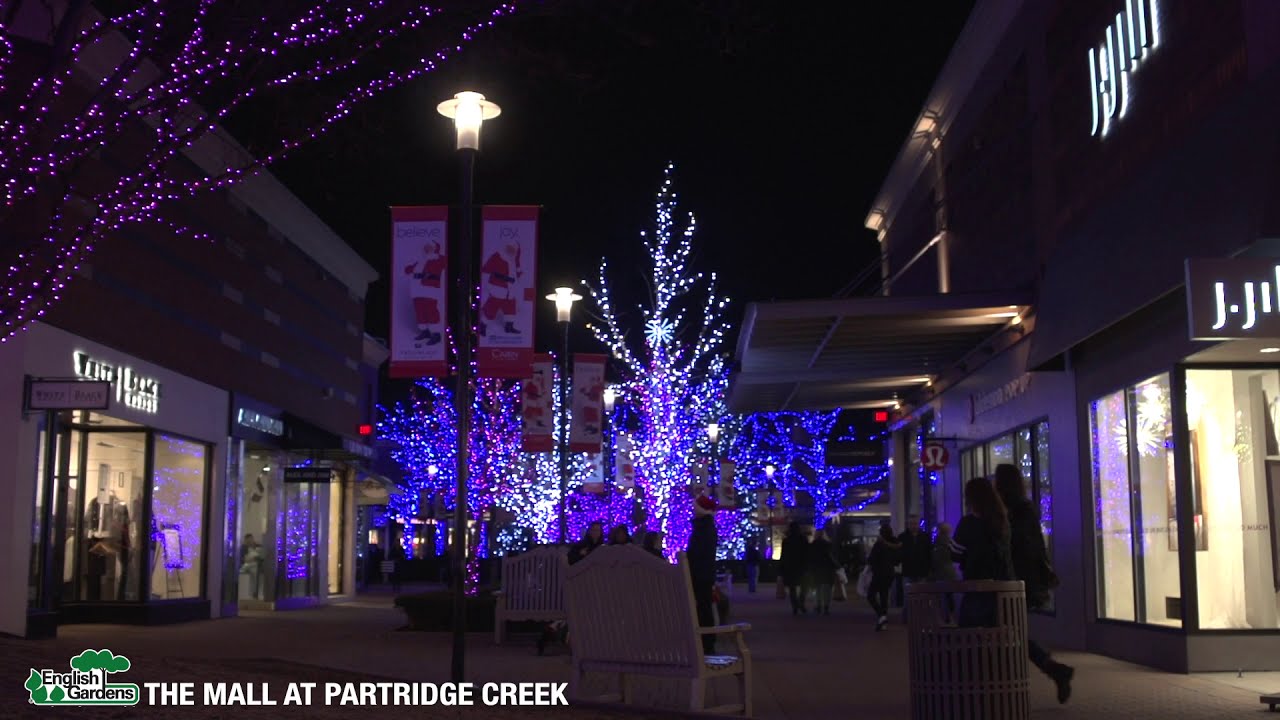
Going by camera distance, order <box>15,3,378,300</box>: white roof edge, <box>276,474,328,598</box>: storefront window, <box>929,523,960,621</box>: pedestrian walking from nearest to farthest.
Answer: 1. <box>15,3,378,300</box>: white roof edge
2. <box>929,523,960,621</box>: pedestrian walking
3. <box>276,474,328,598</box>: storefront window

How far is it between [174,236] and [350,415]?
13719 millimetres

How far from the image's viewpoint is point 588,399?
27.2 meters

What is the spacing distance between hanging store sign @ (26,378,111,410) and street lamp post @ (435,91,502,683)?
5.63m

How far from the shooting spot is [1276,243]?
34.7ft

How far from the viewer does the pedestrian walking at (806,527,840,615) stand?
2623cm

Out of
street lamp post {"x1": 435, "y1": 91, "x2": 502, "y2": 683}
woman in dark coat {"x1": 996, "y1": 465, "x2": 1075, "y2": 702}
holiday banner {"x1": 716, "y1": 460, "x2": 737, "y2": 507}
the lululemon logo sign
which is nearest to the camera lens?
woman in dark coat {"x1": 996, "y1": 465, "x2": 1075, "y2": 702}

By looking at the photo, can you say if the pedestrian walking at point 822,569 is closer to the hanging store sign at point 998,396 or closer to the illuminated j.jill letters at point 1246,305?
the hanging store sign at point 998,396

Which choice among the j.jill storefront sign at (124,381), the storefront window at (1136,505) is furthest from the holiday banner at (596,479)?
the storefront window at (1136,505)

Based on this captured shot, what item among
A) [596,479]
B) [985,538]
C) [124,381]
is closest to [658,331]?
[596,479]

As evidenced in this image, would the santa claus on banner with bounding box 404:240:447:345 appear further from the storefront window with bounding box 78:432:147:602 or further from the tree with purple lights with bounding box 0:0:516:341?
the storefront window with bounding box 78:432:147:602

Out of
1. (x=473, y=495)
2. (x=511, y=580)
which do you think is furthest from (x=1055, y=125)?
(x=473, y=495)

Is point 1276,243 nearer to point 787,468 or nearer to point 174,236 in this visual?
point 174,236

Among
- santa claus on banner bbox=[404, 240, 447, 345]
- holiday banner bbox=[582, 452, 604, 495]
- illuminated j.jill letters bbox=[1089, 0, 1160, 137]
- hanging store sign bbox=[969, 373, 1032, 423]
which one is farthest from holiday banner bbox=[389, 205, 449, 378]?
holiday banner bbox=[582, 452, 604, 495]

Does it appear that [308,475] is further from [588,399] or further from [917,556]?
[917,556]
